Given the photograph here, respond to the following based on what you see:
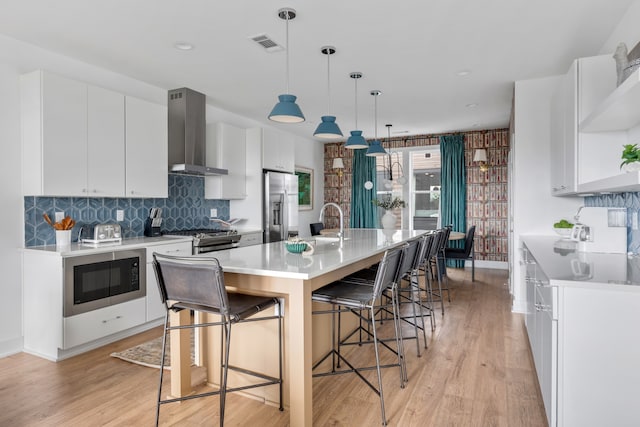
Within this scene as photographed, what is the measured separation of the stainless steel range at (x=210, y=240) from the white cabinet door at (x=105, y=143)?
0.86 meters

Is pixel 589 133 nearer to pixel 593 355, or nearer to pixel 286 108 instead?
pixel 593 355

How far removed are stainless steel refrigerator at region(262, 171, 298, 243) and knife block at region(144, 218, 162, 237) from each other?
1616 millimetres

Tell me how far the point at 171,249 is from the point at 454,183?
5.36 meters

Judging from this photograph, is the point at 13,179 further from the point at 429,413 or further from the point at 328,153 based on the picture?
the point at 328,153

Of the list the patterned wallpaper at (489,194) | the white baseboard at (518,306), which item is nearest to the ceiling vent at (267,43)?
the white baseboard at (518,306)

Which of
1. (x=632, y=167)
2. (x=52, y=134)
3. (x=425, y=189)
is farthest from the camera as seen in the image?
(x=425, y=189)

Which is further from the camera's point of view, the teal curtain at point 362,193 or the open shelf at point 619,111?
the teal curtain at point 362,193

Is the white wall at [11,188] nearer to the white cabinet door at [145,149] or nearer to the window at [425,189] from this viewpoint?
the white cabinet door at [145,149]

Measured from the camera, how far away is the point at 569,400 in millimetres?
1701

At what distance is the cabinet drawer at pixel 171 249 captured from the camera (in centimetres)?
362

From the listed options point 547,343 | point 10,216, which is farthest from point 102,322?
point 547,343

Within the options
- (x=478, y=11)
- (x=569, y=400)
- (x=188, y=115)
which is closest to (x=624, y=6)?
(x=478, y=11)

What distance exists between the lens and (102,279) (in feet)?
10.6

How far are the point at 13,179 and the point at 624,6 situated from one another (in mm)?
4863
